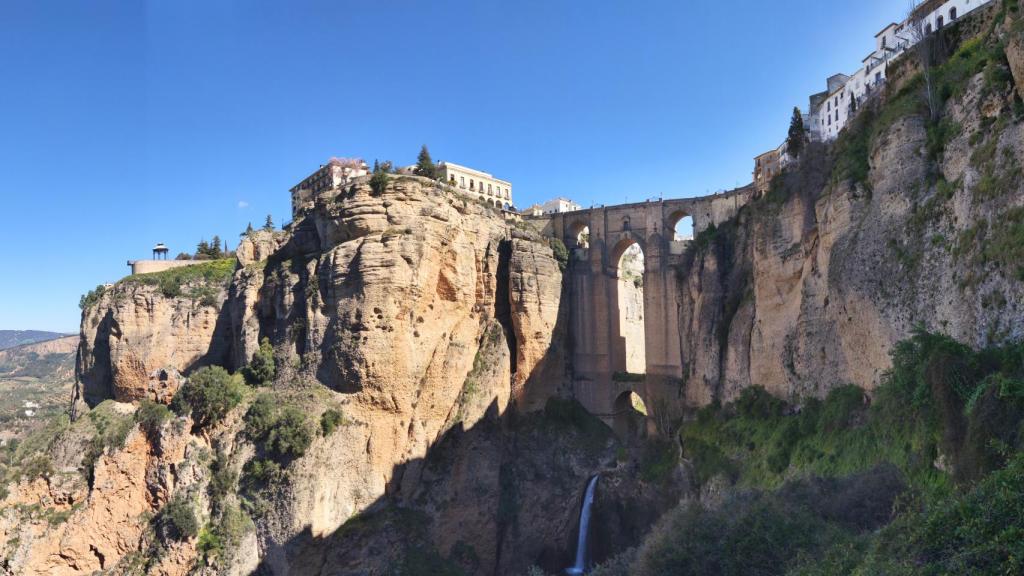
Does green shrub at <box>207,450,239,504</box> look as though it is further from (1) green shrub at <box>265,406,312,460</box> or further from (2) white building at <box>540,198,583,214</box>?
(2) white building at <box>540,198,583,214</box>

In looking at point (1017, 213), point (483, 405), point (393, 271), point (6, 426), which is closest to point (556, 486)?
point (483, 405)

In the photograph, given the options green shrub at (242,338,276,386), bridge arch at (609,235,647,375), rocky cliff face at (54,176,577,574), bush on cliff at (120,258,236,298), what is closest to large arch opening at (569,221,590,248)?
bridge arch at (609,235,647,375)

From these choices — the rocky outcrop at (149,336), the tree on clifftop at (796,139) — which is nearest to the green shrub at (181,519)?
the rocky outcrop at (149,336)

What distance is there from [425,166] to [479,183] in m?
13.3

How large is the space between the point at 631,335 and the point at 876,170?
70.6ft

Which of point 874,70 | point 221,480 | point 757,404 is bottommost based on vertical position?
point 221,480

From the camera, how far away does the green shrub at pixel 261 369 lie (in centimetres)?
2953

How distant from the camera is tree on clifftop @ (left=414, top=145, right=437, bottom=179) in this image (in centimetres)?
4050

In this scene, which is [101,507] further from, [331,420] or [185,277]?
[185,277]

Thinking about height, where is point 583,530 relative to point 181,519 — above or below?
below

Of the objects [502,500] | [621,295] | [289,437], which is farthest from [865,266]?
[289,437]

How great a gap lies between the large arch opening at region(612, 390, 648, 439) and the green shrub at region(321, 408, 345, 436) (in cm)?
1616

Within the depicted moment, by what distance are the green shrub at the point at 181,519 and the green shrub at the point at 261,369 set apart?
5.84m

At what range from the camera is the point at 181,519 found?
24.9 metres
